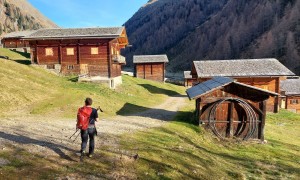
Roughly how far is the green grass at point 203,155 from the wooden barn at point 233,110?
2.99 feet

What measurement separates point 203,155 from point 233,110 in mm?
6702

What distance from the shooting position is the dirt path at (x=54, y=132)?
1197 centimetres

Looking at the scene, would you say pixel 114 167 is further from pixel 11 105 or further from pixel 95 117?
pixel 11 105

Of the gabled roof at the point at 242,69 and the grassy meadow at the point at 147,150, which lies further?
the gabled roof at the point at 242,69

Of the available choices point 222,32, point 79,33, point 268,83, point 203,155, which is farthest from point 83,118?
point 222,32

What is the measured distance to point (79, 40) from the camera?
119 ft

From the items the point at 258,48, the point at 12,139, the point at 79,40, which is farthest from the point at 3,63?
the point at 258,48

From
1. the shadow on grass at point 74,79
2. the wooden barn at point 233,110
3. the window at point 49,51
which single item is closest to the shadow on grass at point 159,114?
the wooden barn at point 233,110

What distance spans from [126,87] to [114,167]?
2957 centimetres

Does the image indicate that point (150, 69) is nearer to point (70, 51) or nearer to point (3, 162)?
point (70, 51)

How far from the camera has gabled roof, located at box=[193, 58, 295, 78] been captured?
33.1 m

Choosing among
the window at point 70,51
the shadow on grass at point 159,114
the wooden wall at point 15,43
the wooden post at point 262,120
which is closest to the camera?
the wooden post at point 262,120

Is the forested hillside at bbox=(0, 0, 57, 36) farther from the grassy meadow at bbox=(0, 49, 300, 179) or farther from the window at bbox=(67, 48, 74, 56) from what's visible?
the grassy meadow at bbox=(0, 49, 300, 179)

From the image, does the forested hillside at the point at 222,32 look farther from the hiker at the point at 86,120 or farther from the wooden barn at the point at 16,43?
the hiker at the point at 86,120
